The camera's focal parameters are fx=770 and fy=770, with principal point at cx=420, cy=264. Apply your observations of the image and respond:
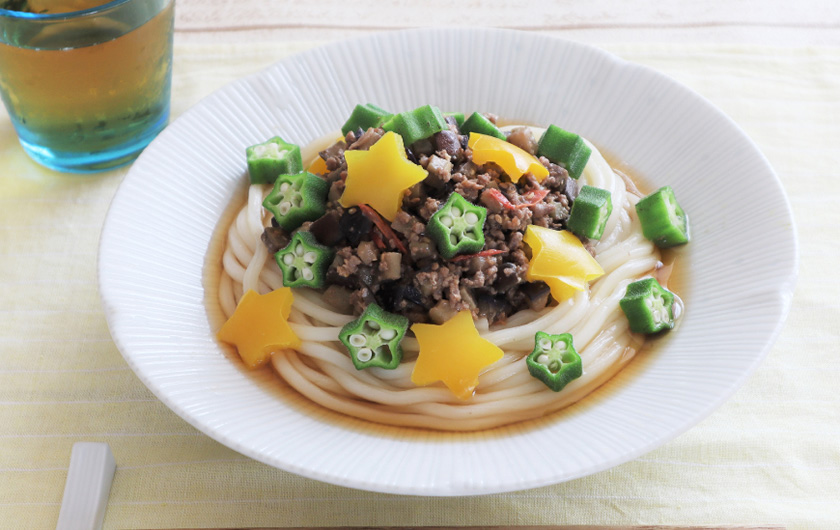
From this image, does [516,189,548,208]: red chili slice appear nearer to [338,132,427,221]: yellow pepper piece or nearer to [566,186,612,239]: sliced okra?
[566,186,612,239]: sliced okra

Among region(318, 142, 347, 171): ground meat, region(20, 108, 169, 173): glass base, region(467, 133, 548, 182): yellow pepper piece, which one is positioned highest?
region(467, 133, 548, 182): yellow pepper piece

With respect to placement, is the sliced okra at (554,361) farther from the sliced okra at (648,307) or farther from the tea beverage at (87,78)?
the tea beverage at (87,78)

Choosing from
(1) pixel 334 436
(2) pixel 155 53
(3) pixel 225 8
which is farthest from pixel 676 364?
(3) pixel 225 8

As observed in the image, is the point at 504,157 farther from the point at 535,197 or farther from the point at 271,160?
the point at 271,160

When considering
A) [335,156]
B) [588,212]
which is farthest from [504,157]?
[335,156]

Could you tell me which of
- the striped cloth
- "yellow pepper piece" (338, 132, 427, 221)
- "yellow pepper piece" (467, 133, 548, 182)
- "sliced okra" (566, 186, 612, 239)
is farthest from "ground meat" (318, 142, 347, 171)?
the striped cloth

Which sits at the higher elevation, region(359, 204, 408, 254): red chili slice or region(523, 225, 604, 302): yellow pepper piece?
region(523, 225, 604, 302): yellow pepper piece
